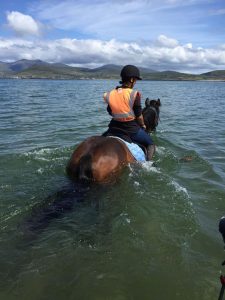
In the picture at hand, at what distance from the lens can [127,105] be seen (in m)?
8.20

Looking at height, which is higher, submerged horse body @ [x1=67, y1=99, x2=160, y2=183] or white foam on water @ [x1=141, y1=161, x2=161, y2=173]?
submerged horse body @ [x1=67, y1=99, x2=160, y2=183]

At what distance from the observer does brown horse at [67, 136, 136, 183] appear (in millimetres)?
6891

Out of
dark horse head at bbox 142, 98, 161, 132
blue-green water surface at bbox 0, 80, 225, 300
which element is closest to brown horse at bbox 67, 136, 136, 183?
blue-green water surface at bbox 0, 80, 225, 300

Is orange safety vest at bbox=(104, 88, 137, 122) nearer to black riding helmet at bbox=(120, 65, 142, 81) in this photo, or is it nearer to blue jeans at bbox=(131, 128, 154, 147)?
black riding helmet at bbox=(120, 65, 142, 81)

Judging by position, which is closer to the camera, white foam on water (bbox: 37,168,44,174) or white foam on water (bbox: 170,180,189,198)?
white foam on water (bbox: 170,180,189,198)

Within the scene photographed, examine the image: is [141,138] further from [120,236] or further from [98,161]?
[120,236]

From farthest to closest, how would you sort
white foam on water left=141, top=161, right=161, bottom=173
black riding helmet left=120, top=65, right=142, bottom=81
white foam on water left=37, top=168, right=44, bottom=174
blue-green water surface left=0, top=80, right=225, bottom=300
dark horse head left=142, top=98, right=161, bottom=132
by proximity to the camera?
dark horse head left=142, top=98, right=161, bottom=132
white foam on water left=37, top=168, right=44, bottom=174
white foam on water left=141, top=161, right=161, bottom=173
black riding helmet left=120, top=65, right=142, bottom=81
blue-green water surface left=0, top=80, right=225, bottom=300

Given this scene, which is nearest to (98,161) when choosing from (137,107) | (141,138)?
(137,107)

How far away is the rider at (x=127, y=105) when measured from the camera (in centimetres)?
796

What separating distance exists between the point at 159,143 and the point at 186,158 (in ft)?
8.92

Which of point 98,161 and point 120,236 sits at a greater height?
point 98,161

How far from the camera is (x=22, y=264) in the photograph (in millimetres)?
4922

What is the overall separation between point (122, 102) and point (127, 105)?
0.44 ft

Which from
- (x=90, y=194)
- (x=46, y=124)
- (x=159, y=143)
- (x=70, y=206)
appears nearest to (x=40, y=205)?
(x=70, y=206)
